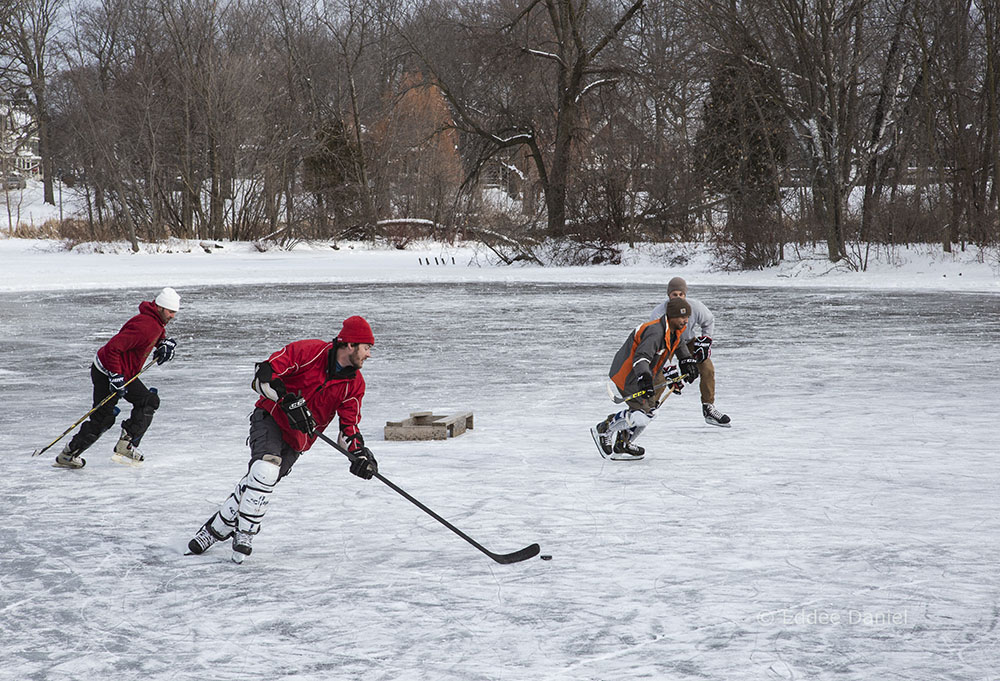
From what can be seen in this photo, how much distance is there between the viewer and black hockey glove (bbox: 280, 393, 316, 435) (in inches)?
163

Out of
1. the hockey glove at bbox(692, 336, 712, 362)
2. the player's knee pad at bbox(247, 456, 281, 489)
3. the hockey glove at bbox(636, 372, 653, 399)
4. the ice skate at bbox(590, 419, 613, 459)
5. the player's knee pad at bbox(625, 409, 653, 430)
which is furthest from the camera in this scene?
the hockey glove at bbox(692, 336, 712, 362)

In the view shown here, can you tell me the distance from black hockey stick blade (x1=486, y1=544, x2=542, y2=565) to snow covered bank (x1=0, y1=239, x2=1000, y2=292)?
17.0 meters

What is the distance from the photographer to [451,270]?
1093 inches

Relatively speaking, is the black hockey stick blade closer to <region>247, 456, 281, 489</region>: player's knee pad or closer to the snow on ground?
the snow on ground

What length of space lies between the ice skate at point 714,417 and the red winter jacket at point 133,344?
12.0 feet

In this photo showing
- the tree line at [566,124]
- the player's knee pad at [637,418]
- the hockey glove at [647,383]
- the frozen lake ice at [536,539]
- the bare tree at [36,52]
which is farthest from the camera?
the bare tree at [36,52]

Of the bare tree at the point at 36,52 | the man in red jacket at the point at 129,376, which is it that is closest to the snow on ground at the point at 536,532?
the man in red jacket at the point at 129,376

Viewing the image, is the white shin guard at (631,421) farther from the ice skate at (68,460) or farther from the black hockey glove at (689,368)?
the ice skate at (68,460)

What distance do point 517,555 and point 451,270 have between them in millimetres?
23484

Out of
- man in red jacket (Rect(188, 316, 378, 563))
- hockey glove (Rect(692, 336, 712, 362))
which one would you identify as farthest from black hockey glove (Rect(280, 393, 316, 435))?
hockey glove (Rect(692, 336, 712, 362))

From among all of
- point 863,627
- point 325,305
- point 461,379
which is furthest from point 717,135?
point 863,627

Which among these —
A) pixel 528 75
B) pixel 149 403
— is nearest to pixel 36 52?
pixel 528 75

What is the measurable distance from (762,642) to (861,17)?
22.3 m

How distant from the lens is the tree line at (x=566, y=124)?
79.5 feet
